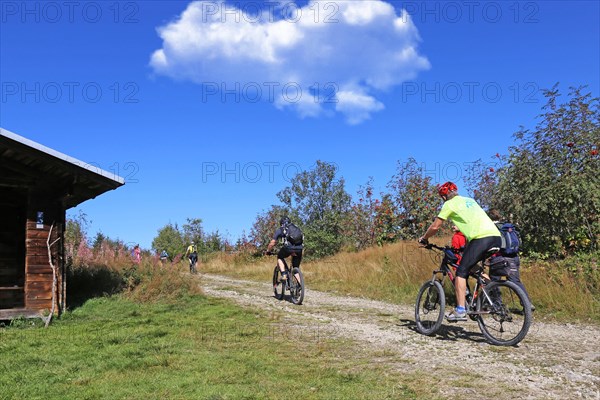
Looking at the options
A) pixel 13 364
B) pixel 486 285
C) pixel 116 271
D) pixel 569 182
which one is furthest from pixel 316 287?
pixel 13 364

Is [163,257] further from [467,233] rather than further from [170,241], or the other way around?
[170,241]

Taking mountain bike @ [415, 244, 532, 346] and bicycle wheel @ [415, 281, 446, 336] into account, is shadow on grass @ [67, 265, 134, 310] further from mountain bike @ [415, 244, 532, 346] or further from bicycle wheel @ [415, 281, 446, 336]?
mountain bike @ [415, 244, 532, 346]

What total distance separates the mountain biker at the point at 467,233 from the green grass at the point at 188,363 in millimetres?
1686

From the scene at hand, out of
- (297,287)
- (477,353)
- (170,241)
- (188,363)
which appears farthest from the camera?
(170,241)

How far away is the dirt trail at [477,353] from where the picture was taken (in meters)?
4.14

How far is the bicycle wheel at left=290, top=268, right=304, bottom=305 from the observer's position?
10613 millimetres

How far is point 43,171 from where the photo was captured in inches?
388

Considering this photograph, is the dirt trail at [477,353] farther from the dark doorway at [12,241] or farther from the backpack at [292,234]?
the dark doorway at [12,241]

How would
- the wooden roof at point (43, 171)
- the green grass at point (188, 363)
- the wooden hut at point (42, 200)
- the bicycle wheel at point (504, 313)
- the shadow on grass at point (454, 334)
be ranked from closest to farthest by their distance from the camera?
the green grass at point (188, 363)
the bicycle wheel at point (504, 313)
the shadow on grass at point (454, 334)
the wooden roof at point (43, 171)
the wooden hut at point (42, 200)

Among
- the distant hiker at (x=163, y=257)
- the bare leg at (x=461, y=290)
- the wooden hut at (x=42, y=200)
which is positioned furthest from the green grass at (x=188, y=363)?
the distant hiker at (x=163, y=257)

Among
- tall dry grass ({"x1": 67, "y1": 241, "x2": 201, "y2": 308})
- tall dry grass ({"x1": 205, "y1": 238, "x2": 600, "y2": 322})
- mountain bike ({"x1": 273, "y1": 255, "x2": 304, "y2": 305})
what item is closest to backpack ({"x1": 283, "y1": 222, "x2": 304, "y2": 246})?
mountain bike ({"x1": 273, "y1": 255, "x2": 304, "y2": 305})

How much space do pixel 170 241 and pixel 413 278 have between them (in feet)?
134

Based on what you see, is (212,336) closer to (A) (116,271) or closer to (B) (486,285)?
(B) (486,285)

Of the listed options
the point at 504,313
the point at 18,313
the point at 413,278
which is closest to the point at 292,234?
the point at 413,278
